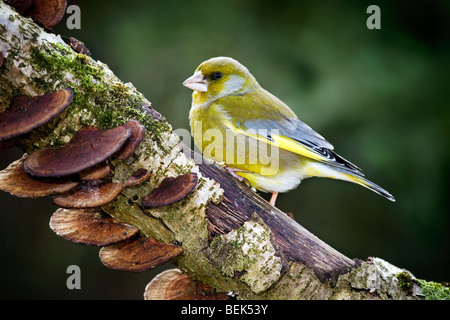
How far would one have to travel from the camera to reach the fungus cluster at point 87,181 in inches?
54.4

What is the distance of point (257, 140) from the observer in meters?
2.41

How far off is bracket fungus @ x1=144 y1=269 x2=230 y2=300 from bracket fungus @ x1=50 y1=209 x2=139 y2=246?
0.40 m

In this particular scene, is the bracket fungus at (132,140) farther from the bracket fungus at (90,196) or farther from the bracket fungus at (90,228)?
the bracket fungus at (90,228)

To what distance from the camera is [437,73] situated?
3.56 metres

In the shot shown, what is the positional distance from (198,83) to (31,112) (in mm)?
1318

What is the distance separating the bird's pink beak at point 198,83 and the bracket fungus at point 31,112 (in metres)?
1.20

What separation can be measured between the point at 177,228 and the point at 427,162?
2.49 m

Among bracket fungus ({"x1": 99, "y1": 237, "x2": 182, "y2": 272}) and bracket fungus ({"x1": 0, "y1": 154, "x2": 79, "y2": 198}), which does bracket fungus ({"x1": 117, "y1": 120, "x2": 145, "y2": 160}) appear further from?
bracket fungus ({"x1": 99, "y1": 237, "x2": 182, "y2": 272})

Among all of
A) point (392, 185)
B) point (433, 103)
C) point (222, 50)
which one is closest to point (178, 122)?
point (222, 50)

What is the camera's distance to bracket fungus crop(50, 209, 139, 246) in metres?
1.54

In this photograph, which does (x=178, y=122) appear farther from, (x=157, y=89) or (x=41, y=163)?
(x=41, y=163)

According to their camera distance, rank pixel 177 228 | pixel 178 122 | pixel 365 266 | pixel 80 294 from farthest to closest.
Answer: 1. pixel 80 294
2. pixel 178 122
3. pixel 365 266
4. pixel 177 228

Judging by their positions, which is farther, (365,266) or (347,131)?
(347,131)

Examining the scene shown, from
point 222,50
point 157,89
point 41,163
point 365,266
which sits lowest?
point 365,266
